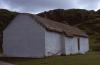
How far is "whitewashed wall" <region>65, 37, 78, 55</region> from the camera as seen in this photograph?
40.1 m

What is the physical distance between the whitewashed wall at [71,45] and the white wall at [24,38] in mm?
5321

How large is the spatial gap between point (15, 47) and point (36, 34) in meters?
3.12

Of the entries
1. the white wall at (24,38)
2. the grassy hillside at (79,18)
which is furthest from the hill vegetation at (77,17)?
the white wall at (24,38)

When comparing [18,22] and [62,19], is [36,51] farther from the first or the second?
[62,19]

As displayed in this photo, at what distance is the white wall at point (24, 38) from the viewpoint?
35500 mm

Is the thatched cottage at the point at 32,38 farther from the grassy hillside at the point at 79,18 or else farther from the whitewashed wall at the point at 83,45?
the grassy hillside at the point at 79,18

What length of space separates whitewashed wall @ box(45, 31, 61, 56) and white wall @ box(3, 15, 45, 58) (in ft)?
2.11

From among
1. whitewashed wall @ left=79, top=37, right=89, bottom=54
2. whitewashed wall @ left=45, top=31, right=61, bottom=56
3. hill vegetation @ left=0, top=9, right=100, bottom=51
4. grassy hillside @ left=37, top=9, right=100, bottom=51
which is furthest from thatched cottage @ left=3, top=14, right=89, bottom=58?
grassy hillside @ left=37, top=9, right=100, bottom=51

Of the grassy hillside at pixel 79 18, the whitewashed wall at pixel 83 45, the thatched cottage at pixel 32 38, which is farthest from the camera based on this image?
the grassy hillside at pixel 79 18

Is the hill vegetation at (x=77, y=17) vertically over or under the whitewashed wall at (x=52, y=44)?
over

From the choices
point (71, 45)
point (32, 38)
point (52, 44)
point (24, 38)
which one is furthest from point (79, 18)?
point (32, 38)

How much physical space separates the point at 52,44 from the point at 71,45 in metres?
5.55

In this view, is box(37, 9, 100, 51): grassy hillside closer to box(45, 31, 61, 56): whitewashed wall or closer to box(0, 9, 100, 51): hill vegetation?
box(0, 9, 100, 51): hill vegetation

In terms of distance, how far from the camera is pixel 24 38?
120ft
